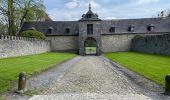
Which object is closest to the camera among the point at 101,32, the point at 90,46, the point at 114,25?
the point at 101,32

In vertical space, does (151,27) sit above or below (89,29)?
above

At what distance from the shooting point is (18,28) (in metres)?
48.8

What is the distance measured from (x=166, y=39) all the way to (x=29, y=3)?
24579mm

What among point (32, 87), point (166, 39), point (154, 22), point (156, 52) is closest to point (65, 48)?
point (154, 22)

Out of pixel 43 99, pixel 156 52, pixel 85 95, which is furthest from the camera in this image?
pixel 156 52

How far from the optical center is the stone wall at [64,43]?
50344 millimetres

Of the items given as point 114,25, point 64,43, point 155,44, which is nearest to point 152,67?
point 155,44

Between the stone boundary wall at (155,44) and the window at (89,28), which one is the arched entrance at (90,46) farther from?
the stone boundary wall at (155,44)

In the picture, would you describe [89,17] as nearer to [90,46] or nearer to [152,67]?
[90,46]

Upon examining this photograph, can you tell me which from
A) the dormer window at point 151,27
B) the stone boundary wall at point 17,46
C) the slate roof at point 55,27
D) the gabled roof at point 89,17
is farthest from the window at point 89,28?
the stone boundary wall at point 17,46

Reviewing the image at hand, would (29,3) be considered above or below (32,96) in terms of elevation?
above

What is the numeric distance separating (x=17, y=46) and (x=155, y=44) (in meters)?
15.6

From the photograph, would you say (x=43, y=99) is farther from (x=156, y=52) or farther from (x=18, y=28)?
(x=18, y=28)

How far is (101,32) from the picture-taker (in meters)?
49.9
